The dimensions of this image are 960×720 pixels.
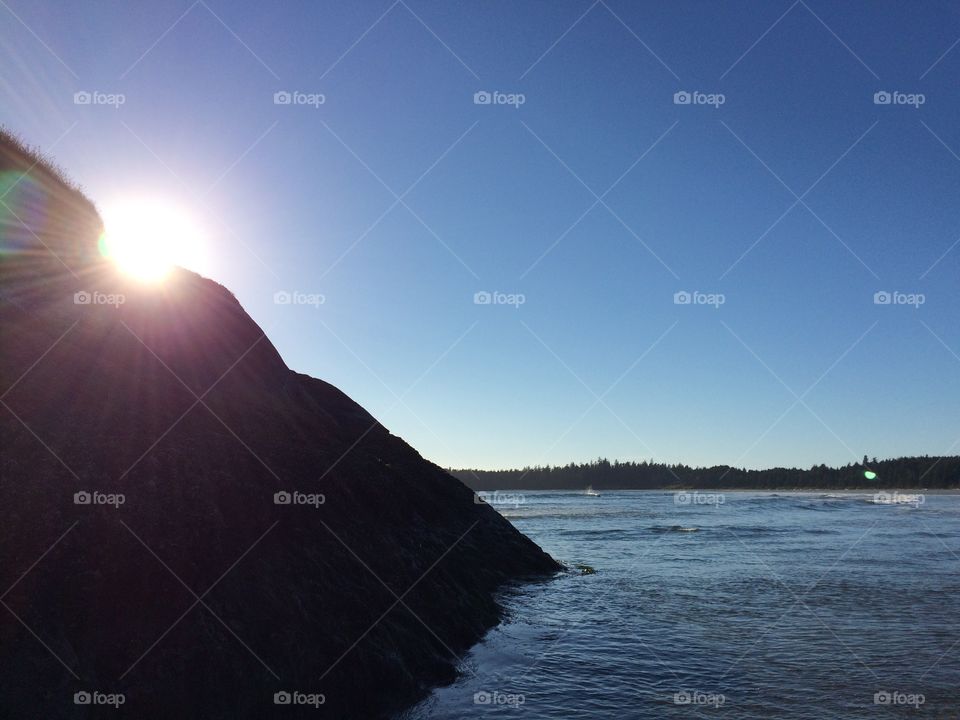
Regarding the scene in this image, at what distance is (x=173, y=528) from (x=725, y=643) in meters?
15.1

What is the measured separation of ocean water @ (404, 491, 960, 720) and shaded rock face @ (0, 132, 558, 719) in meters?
1.82

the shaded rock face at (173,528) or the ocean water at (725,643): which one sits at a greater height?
the shaded rock face at (173,528)

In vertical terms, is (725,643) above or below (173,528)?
below

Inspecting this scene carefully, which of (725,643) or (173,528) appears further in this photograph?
(725,643)

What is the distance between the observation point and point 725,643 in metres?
17.3

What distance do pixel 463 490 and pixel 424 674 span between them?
17.1 metres

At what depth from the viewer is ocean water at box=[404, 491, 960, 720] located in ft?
41.1

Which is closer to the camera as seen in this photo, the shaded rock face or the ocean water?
the shaded rock face

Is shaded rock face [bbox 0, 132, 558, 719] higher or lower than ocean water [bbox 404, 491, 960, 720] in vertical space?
higher

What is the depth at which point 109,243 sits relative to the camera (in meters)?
18.7

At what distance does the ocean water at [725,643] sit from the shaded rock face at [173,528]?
1.82 m

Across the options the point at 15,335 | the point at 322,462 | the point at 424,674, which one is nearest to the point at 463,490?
the point at 322,462

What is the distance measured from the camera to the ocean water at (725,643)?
1254 centimetres

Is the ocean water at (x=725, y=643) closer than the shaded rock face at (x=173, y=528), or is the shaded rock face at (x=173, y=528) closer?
the shaded rock face at (x=173, y=528)
